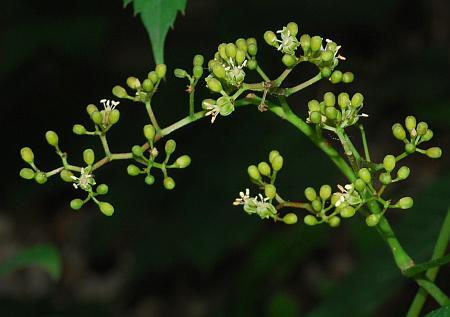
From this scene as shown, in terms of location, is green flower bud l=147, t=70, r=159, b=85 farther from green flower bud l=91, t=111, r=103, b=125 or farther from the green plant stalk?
the green plant stalk

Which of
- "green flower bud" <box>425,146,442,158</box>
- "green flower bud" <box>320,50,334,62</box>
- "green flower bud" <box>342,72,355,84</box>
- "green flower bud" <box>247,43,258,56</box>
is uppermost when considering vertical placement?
"green flower bud" <box>247,43,258,56</box>

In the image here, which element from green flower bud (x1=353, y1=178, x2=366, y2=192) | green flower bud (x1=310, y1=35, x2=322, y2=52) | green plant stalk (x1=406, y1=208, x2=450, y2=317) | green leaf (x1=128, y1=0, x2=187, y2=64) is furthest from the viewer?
green leaf (x1=128, y1=0, x2=187, y2=64)

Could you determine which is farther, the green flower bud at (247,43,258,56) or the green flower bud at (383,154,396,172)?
the green flower bud at (247,43,258,56)

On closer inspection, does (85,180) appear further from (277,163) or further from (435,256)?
(435,256)

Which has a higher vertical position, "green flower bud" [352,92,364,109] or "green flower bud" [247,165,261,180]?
"green flower bud" [352,92,364,109]

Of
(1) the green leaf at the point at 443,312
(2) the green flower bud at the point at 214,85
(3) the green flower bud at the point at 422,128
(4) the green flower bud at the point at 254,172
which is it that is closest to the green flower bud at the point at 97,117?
(2) the green flower bud at the point at 214,85

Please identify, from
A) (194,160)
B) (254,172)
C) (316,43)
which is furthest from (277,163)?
(194,160)

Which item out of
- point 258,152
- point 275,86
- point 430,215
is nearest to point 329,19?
point 258,152

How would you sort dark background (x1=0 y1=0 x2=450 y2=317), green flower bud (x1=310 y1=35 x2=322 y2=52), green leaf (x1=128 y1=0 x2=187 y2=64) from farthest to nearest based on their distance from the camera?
dark background (x1=0 y1=0 x2=450 y2=317) < green leaf (x1=128 y1=0 x2=187 y2=64) < green flower bud (x1=310 y1=35 x2=322 y2=52)

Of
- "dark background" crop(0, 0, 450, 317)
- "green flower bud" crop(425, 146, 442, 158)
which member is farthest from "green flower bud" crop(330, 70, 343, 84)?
"dark background" crop(0, 0, 450, 317)
